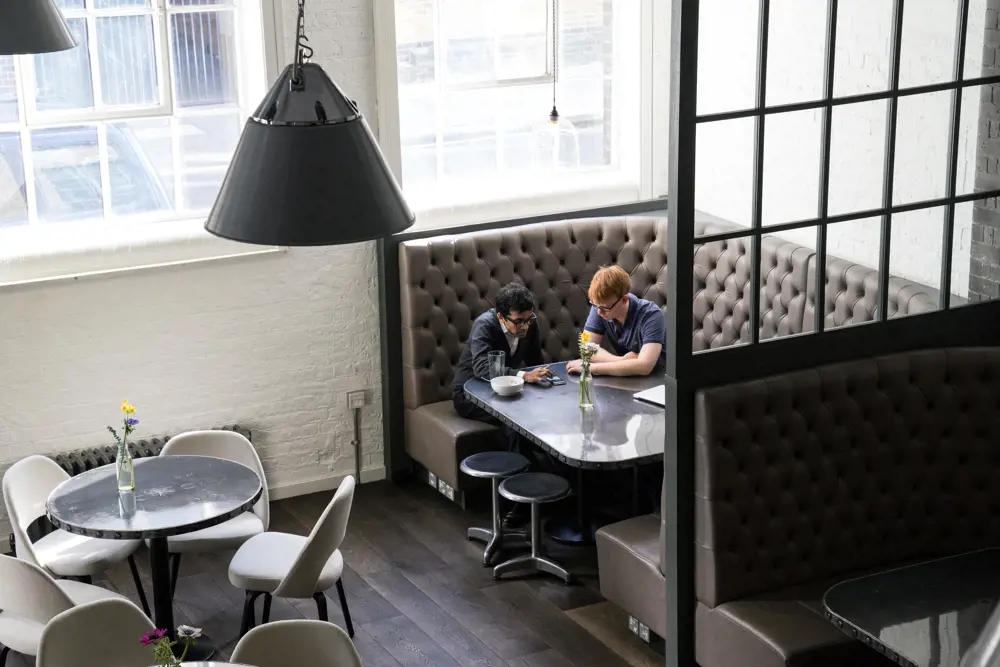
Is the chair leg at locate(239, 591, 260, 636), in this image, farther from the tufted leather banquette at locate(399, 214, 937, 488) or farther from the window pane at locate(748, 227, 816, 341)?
the window pane at locate(748, 227, 816, 341)

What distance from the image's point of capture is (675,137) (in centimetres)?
407

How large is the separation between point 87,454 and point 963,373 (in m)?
4.01

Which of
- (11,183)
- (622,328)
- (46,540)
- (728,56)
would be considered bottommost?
(46,540)

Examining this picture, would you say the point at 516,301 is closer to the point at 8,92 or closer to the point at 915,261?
the point at 915,261

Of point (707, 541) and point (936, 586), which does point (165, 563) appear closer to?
point (707, 541)

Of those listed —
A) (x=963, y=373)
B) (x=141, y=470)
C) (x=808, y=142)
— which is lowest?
(x=141, y=470)

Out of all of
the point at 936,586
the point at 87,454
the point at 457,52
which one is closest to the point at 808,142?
the point at 457,52

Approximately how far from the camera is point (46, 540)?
512 centimetres

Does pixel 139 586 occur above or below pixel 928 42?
below

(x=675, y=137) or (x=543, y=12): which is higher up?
(x=543, y=12)

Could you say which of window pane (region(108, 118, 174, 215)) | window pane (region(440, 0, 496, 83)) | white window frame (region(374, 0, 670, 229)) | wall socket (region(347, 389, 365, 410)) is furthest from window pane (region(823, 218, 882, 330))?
window pane (region(108, 118, 174, 215))

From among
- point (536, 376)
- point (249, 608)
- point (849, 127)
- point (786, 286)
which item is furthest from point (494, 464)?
point (849, 127)

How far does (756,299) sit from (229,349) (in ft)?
9.90

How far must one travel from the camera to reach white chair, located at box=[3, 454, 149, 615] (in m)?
4.89
